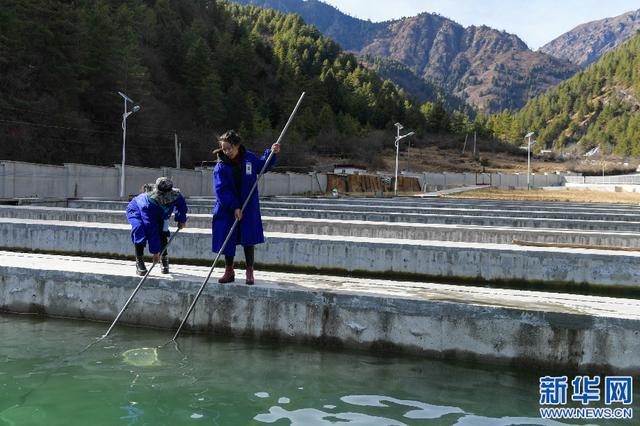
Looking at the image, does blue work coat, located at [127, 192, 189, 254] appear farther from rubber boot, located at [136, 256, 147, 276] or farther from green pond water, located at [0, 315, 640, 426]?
green pond water, located at [0, 315, 640, 426]

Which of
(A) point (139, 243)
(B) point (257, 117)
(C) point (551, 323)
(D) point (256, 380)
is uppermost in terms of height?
(B) point (257, 117)

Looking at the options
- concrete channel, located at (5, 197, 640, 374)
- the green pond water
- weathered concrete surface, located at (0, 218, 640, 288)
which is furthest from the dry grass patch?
the green pond water

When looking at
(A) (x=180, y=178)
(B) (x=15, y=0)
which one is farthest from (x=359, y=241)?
(B) (x=15, y=0)

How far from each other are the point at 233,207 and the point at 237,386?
223 cm

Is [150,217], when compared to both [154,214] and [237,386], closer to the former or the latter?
[154,214]

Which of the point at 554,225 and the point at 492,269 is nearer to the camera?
the point at 492,269

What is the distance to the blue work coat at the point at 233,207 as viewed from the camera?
22.7 ft

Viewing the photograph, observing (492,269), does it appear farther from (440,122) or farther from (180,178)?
(440,122)

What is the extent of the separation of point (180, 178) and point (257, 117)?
60115mm

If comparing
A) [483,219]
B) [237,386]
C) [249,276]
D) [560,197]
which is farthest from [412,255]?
[560,197]

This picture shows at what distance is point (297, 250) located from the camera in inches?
481

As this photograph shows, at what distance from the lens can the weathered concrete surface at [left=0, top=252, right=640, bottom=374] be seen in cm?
602

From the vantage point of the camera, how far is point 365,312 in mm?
6633

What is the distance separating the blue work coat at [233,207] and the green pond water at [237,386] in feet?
3.91
